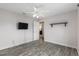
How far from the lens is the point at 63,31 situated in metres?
4.72

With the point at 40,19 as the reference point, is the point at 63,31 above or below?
below

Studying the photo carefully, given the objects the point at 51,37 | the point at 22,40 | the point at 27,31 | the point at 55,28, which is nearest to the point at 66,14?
the point at 55,28

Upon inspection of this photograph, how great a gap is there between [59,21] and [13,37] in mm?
3174

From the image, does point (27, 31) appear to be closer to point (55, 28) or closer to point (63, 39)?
point (55, 28)

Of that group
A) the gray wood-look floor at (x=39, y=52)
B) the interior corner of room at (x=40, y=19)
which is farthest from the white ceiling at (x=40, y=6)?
the gray wood-look floor at (x=39, y=52)

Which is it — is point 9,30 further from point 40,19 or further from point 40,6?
point 40,6

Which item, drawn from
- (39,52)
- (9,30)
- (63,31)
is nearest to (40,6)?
(39,52)

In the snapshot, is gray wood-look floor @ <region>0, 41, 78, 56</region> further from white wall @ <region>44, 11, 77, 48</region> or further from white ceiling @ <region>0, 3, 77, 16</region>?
white ceiling @ <region>0, 3, 77, 16</region>

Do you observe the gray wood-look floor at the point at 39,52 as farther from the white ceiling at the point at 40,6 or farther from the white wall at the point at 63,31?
the white ceiling at the point at 40,6

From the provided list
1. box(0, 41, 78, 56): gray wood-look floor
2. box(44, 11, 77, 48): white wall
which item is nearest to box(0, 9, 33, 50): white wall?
box(0, 41, 78, 56): gray wood-look floor

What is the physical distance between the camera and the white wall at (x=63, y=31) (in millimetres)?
4031

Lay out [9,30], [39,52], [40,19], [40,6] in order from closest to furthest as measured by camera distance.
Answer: [40,6] < [39,52] < [9,30] < [40,19]

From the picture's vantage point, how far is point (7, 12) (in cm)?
402

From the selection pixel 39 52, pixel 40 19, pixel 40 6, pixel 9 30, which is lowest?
pixel 39 52
